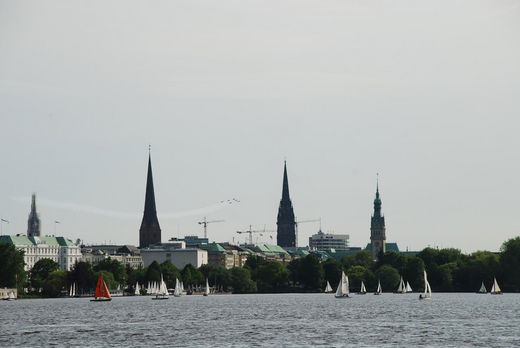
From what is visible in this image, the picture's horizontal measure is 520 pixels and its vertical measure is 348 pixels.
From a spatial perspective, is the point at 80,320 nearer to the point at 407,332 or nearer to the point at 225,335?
→ the point at 225,335

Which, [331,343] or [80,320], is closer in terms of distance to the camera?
[331,343]

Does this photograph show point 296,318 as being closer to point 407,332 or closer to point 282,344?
point 407,332

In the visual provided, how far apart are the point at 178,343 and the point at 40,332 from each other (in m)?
21.9

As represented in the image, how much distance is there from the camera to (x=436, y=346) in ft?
314

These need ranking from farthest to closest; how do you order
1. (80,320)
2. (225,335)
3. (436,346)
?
(80,320), (225,335), (436,346)

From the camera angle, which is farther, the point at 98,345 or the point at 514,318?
the point at 514,318

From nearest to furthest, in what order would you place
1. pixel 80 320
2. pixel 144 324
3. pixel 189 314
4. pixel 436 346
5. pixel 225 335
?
pixel 436 346 → pixel 225 335 → pixel 144 324 → pixel 80 320 → pixel 189 314

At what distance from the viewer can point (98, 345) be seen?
98.3 m

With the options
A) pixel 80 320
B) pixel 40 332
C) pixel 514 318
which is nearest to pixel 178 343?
pixel 40 332

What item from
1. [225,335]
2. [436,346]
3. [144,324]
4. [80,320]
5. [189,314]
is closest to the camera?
[436,346]

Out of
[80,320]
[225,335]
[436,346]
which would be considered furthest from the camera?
[80,320]

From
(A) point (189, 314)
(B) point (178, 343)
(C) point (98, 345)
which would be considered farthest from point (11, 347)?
(A) point (189, 314)

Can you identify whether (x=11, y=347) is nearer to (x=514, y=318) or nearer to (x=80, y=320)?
(x=80, y=320)

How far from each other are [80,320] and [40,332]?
26150 millimetres
